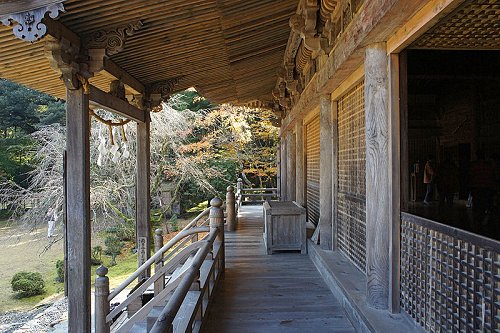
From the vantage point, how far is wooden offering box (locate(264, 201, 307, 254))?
650 centimetres

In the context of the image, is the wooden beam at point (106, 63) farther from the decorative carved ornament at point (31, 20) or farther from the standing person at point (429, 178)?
the standing person at point (429, 178)

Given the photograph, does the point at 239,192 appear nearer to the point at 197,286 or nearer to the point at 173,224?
the point at 173,224

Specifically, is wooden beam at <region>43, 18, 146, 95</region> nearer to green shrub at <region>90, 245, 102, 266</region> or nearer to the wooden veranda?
the wooden veranda

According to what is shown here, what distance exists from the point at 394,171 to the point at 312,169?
5.13 m

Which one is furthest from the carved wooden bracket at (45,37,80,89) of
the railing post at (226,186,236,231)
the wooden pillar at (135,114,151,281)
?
the railing post at (226,186,236,231)

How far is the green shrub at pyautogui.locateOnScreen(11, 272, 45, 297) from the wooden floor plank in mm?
10340

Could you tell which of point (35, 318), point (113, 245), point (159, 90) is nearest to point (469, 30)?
point (159, 90)

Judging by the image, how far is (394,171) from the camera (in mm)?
3191

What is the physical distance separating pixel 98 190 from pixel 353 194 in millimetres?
A: 10387

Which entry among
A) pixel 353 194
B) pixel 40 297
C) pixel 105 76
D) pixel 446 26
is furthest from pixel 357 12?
pixel 40 297

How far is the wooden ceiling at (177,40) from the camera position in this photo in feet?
13.0

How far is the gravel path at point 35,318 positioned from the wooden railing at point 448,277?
1033 cm

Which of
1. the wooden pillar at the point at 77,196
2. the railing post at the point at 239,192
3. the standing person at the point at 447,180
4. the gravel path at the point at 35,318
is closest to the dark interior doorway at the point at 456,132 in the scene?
the standing person at the point at 447,180

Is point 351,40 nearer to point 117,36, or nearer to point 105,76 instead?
point 117,36
